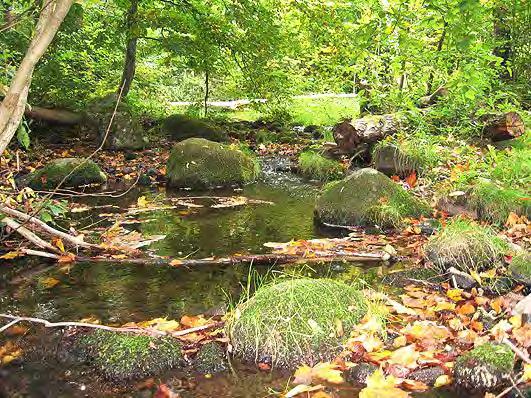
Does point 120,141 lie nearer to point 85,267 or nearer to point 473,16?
point 85,267

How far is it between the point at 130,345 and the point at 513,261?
3470mm

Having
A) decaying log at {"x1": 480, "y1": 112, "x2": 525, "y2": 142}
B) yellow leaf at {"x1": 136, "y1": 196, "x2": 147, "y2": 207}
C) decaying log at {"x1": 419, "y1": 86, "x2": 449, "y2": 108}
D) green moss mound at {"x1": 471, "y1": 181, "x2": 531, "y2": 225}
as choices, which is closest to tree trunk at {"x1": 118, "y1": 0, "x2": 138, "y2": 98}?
yellow leaf at {"x1": 136, "y1": 196, "x2": 147, "y2": 207}

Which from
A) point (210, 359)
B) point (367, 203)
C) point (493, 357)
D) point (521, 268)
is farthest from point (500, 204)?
point (210, 359)

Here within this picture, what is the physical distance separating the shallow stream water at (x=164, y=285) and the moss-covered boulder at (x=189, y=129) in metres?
5.10

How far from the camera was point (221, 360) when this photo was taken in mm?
3650

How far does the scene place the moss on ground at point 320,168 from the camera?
10.8 meters

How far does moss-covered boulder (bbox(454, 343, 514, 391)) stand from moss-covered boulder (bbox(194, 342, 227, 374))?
1505mm

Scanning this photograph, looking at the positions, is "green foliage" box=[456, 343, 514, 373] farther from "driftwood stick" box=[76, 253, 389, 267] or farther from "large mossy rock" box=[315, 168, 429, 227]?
"large mossy rock" box=[315, 168, 429, 227]

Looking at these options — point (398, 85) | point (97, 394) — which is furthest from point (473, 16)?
point (398, 85)

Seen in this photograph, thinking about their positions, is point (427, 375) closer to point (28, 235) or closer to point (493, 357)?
point (493, 357)

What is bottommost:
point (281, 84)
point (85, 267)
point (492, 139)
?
point (85, 267)

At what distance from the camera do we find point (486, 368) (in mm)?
3197

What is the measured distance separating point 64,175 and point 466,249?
282 inches

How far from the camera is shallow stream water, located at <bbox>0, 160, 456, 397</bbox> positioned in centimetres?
345
